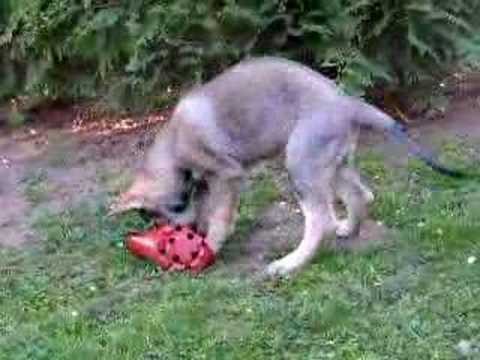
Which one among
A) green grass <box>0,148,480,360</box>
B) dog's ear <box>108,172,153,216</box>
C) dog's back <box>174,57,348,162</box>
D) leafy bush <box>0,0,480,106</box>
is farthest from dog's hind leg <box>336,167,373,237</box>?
leafy bush <box>0,0,480,106</box>

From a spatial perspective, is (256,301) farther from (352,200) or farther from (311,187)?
(352,200)

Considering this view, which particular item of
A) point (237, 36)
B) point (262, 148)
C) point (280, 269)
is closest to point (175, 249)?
point (280, 269)

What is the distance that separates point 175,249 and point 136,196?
17.2 inches

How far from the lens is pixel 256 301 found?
232 inches

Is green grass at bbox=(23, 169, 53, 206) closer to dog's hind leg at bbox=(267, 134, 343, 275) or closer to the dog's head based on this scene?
the dog's head

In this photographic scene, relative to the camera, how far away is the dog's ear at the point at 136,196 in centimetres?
659

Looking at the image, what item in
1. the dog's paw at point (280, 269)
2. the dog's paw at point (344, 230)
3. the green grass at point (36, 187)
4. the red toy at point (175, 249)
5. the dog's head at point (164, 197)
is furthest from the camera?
the green grass at point (36, 187)

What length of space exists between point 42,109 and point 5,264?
3230 mm

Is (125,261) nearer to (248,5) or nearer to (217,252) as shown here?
(217,252)

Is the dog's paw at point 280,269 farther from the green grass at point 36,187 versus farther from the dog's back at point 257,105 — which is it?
the green grass at point 36,187

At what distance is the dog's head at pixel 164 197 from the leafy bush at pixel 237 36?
215 centimetres

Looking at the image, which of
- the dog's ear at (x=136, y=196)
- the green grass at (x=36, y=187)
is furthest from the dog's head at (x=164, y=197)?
the green grass at (x=36, y=187)

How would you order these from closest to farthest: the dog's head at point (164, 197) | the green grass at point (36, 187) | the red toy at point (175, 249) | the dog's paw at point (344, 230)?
the red toy at point (175, 249), the dog's head at point (164, 197), the dog's paw at point (344, 230), the green grass at point (36, 187)

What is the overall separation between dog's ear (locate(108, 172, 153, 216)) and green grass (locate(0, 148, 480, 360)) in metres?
0.27
